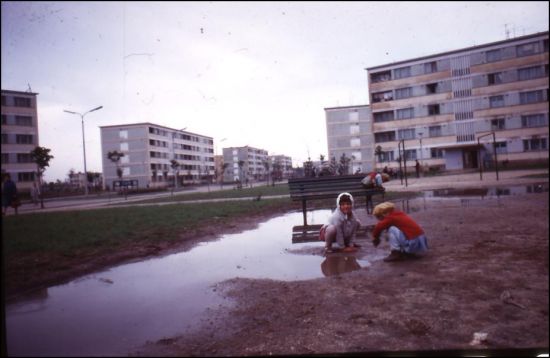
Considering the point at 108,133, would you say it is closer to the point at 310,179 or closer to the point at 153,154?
the point at 153,154

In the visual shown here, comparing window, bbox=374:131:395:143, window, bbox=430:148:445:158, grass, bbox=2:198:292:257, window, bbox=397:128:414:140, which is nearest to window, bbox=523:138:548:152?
window, bbox=430:148:445:158

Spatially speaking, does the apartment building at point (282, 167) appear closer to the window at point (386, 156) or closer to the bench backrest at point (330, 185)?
the bench backrest at point (330, 185)

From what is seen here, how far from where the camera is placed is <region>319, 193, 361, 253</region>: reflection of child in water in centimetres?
544

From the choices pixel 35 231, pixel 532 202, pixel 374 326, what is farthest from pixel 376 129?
pixel 374 326

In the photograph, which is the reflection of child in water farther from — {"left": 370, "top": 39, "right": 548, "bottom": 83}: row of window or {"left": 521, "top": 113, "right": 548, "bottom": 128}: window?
{"left": 521, "top": 113, "right": 548, "bottom": 128}: window

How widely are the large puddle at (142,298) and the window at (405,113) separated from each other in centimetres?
5061

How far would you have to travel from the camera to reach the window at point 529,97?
40.5m

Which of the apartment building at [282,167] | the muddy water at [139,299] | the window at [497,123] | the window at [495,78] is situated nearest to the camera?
the muddy water at [139,299]

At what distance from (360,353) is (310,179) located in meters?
5.29

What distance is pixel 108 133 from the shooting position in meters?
74.1

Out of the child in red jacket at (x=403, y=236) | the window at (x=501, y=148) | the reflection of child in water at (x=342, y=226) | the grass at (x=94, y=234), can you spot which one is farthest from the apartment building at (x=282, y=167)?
the window at (x=501, y=148)

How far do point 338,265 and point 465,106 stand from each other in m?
48.5

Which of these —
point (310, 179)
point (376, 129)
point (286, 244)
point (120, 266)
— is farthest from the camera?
point (376, 129)

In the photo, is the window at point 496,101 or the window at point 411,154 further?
the window at point 411,154
